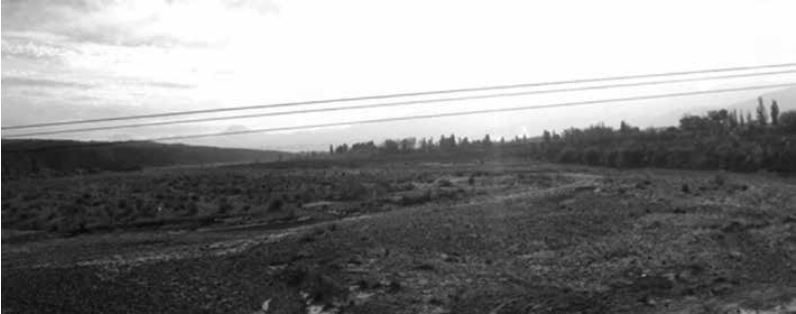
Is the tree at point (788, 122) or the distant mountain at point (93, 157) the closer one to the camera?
the tree at point (788, 122)

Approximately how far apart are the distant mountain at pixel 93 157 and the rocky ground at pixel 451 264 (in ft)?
137

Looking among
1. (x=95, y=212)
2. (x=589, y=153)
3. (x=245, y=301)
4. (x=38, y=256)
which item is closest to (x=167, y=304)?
(x=245, y=301)

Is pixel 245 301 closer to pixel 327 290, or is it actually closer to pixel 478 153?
pixel 327 290

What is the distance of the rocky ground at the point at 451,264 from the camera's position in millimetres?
13383

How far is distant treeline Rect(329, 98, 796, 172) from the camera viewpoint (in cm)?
4616

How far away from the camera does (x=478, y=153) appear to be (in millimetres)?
77125

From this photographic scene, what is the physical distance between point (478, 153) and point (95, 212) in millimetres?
51038

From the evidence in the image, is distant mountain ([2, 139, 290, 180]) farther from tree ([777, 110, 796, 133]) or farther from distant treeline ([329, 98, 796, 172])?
tree ([777, 110, 796, 133])

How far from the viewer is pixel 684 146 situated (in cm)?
5384

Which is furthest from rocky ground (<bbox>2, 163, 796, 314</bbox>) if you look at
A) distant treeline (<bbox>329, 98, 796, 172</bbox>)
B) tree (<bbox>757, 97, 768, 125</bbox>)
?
tree (<bbox>757, 97, 768, 125</bbox>)

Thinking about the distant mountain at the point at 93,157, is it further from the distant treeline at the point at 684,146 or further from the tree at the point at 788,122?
the tree at the point at 788,122

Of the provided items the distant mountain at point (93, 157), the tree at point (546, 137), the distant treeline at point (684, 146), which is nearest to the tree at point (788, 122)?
the distant treeline at point (684, 146)

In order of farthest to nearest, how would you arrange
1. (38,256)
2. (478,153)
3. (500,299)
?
(478,153) → (38,256) → (500,299)

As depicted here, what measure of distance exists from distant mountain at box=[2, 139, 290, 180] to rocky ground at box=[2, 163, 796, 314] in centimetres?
4189
